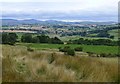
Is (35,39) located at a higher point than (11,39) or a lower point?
lower

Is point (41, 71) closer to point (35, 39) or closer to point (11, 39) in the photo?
point (11, 39)

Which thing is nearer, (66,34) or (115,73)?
(115,73)

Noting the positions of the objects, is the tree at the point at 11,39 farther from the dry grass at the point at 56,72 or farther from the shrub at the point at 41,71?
the shrub at the point at 41,71

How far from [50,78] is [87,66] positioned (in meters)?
2.21

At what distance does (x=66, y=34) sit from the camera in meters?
64.4

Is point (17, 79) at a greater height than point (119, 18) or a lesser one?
lesser

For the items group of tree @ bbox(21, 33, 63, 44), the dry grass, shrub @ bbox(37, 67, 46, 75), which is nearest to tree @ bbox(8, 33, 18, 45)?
group of tree @ bbox(21, 33, 63, 44)

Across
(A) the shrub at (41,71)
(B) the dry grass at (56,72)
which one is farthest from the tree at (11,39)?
(A) the shrub at (41,71)

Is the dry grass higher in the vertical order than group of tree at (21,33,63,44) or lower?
higher

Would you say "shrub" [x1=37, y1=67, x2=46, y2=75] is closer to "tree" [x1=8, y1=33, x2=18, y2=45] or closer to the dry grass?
the dry grass

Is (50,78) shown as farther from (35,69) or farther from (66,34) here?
(66,34)

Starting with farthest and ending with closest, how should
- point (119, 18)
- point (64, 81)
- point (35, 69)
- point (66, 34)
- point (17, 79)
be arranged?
1. point (66, 34)
2. point (119, 18)
3. point (35, 69)
4. point (64, 81)
5. point (17, 79)

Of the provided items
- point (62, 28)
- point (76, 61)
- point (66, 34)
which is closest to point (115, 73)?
point (76, 61)

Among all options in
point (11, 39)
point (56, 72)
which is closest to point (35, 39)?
point (11, 39)
